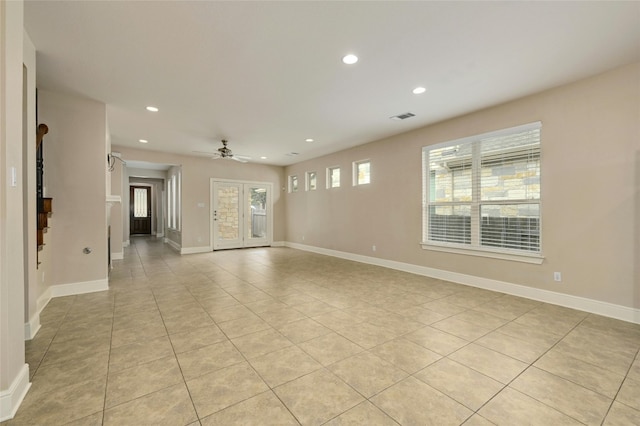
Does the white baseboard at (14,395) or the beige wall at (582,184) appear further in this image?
the beige wall at (582,184)

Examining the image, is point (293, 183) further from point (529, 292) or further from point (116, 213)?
point (529, 292)

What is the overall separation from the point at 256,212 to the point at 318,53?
23.2ft

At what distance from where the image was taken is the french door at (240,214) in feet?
28.0

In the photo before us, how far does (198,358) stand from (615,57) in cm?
504

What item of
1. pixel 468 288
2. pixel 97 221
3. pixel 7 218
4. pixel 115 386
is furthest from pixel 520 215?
pixel 97 221

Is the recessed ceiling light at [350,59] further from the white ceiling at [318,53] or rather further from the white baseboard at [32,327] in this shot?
the white baseboard at [32,327]

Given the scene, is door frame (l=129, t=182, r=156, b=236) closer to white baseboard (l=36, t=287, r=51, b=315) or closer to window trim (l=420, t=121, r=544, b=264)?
white baseboard (l=36, t=287, r=51, b=315)

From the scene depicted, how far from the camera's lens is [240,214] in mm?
8977

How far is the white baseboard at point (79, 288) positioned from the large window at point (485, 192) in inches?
213

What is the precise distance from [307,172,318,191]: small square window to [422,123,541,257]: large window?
375 centimetres

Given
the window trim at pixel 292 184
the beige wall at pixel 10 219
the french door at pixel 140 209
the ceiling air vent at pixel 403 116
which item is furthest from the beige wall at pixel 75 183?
the french door at pixel 140 209

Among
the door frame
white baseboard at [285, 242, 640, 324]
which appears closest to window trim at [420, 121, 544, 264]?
white baseboard at [285, 242, 640, 324]

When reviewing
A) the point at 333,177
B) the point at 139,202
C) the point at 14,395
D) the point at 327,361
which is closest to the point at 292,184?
the point at 333,177

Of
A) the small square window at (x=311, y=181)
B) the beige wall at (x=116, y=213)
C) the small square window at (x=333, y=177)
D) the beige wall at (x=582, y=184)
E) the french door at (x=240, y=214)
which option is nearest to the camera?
the beige wall at (x=582, y=184)
